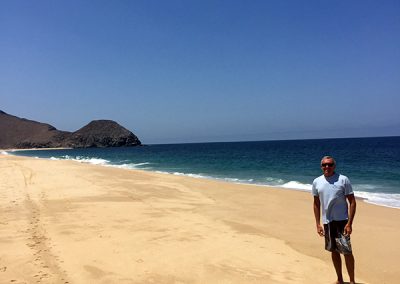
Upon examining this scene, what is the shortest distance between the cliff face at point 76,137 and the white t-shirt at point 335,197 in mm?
165760

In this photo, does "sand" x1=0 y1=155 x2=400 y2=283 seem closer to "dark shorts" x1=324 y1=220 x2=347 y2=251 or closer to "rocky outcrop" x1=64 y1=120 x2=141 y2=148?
"dark shorts" x1=324 y1=220 x2=347 y2=251

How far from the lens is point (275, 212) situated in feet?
36.0

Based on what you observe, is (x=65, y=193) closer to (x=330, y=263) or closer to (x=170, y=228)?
(x=170, y=228)

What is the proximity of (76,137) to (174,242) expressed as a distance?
17317 cm

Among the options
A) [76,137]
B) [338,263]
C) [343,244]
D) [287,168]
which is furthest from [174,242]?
[76,137]

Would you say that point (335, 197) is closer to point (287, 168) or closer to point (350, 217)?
point (350, 217)

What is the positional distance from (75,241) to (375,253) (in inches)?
222

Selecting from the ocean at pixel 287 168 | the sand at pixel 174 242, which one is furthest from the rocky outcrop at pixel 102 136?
the sand at pixel 174 242

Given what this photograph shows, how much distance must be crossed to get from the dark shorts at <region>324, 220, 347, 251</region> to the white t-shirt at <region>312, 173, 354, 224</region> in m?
0.06

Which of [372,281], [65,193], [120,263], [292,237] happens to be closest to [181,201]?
[65,193]

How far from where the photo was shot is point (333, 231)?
485 centimetres

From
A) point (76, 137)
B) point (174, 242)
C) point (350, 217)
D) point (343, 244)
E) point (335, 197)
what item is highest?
point (76, 137)

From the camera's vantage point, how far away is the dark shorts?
15.8 ft

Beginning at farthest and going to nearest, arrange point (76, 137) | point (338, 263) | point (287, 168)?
point (76, 137)
point (287, 168)
point (338, 263)
